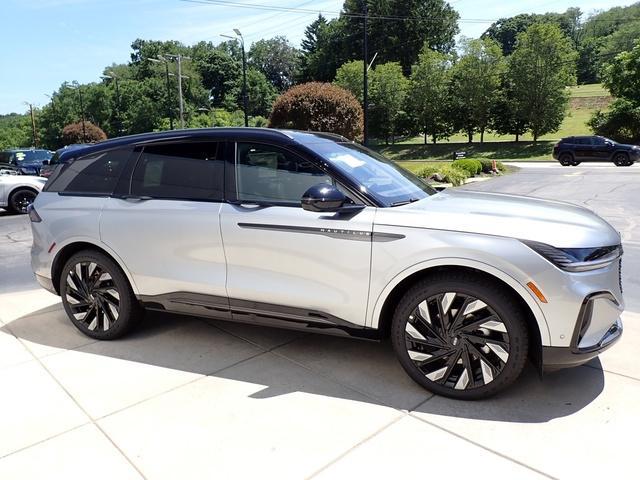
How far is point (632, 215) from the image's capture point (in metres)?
9.83

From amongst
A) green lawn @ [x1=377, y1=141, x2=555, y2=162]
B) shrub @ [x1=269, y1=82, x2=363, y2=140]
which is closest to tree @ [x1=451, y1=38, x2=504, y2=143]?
green lawn @ [x1=377, y1=141, x2=555, y2=162]

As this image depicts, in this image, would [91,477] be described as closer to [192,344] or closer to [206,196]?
[192,344]

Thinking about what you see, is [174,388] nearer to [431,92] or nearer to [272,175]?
[272,175]

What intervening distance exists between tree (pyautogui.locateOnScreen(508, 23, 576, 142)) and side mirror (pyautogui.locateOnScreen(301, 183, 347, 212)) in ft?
132

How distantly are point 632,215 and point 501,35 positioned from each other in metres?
127

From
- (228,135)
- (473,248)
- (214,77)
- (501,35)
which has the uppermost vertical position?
(501,35)

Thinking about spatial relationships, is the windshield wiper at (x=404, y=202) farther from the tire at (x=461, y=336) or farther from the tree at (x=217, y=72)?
the tree at (x=217, y=72)

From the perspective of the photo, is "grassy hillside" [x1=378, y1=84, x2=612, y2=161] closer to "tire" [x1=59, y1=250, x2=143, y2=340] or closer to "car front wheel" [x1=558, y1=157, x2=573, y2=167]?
"car front wheel" [x1=558, y1=157, x2=573, y2=167]

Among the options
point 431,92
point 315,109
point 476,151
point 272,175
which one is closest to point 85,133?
point 431,92

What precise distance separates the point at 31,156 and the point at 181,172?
73.7 ft

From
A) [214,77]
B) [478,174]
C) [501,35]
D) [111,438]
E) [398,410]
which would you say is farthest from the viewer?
[501,35]

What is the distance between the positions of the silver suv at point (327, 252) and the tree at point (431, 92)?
4280 cm

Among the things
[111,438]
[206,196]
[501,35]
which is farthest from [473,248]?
[501,35]

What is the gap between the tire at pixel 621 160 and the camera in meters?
25.0
